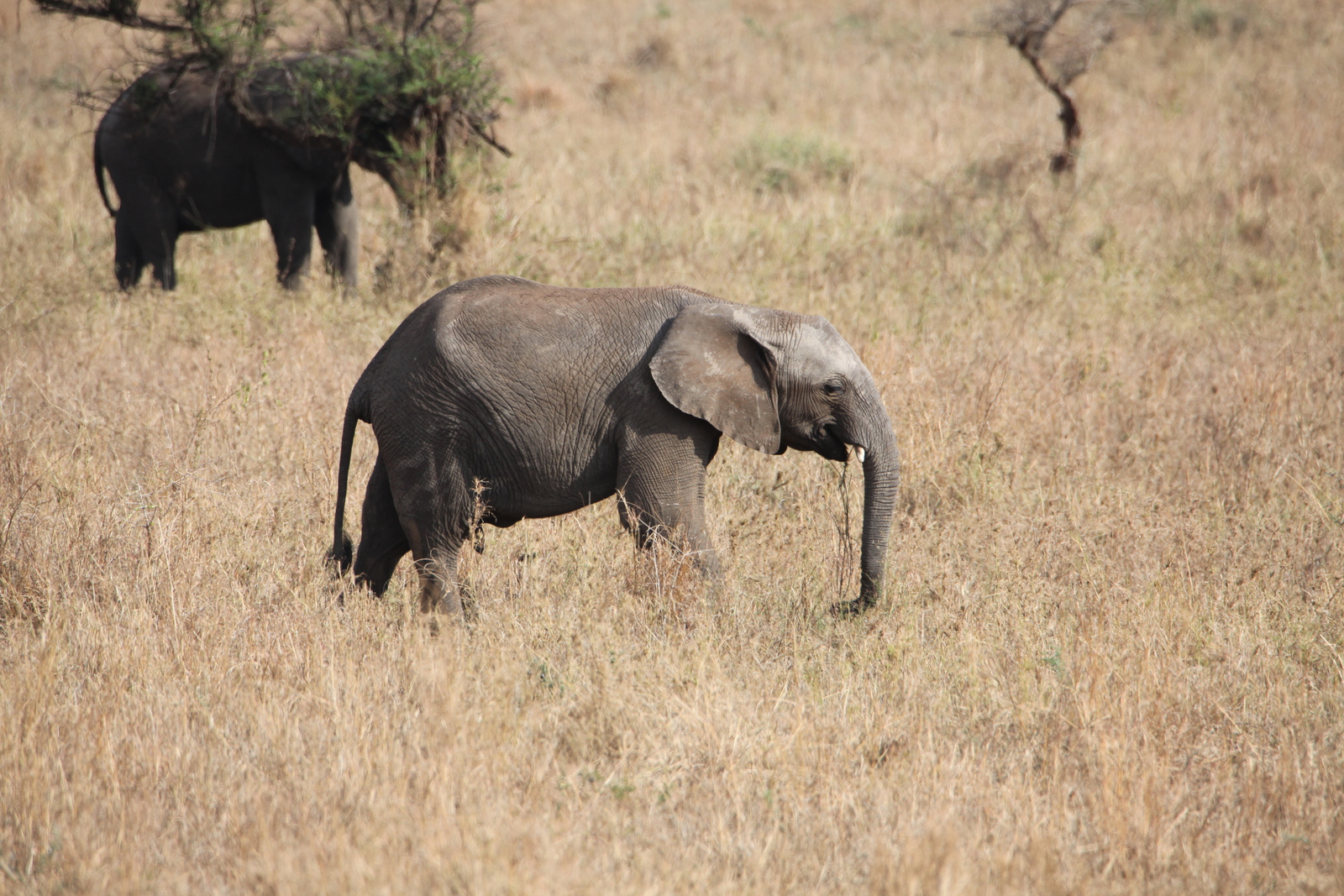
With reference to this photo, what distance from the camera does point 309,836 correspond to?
11.2 feet

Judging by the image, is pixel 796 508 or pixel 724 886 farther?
pixel 796 508

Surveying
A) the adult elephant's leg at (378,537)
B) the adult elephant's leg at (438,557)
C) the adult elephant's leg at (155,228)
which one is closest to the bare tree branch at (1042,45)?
the adult elephant's leg at (155,228)

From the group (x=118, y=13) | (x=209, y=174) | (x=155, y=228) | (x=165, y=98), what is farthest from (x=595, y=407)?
(x=118, y=13)

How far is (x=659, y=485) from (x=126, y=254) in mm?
7311

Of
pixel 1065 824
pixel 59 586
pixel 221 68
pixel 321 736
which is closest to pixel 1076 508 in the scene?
pixel 1065 824

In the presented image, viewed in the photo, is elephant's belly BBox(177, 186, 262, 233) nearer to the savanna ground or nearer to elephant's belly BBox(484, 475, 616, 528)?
the savanna ground

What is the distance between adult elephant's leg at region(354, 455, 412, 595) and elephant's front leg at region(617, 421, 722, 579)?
1.15 meters

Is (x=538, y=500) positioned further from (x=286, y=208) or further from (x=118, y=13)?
(x=118, y=13)

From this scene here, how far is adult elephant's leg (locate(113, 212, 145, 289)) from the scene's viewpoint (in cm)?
1023

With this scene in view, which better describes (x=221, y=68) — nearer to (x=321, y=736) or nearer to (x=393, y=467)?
(x=393, y=467)

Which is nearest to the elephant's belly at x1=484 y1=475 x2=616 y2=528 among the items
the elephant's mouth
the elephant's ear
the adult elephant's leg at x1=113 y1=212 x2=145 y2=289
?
the elephant's ear

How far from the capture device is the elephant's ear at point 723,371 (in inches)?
191

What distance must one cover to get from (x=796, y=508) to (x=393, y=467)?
2.35 m

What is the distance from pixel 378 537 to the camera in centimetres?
546
